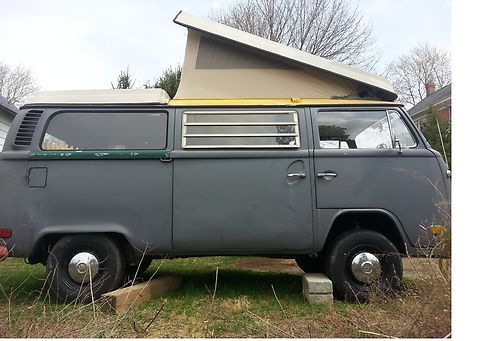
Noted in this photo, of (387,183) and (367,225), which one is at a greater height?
(387,183)

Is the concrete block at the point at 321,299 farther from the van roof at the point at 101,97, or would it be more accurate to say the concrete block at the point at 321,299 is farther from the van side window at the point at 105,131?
the van roof at the point at 101,97

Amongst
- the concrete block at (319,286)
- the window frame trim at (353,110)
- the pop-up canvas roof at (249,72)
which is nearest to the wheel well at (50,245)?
the pop-up canvas roof at (249,72)

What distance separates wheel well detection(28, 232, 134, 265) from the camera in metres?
4.16

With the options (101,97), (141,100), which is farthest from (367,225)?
(101,97)

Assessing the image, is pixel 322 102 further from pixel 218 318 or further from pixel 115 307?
pixel 115 307

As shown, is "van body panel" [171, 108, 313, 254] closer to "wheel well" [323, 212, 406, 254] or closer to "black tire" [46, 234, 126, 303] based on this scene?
"wheel well" [323, 212, 406, 254]

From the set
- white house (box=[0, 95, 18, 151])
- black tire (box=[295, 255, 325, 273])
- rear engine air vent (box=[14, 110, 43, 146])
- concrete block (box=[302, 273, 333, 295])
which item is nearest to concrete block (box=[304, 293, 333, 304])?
concrete block (box=[302, 273, 333, 295])

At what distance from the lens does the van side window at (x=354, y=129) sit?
445cm

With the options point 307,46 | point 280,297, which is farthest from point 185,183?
point 307,46

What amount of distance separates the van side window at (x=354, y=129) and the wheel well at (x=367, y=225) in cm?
81

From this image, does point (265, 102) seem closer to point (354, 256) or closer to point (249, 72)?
point (249, 72)

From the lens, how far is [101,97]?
14.8 feet

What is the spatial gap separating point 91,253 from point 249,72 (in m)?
2.84

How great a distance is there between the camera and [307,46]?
1802 cm
